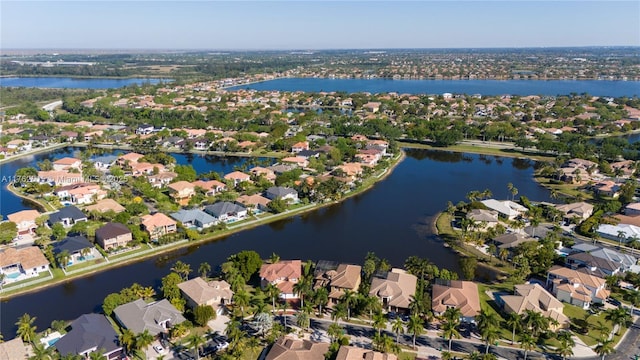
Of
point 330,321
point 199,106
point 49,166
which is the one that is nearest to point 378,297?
point 330,321

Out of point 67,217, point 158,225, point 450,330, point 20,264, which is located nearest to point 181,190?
point 158,225

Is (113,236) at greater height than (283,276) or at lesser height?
greater

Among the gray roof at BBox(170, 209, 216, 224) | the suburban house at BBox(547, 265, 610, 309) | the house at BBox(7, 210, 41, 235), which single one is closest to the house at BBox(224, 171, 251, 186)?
the gray roof at BBox(170, 209, 216, 224)

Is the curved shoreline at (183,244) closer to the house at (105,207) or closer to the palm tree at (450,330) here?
the house at (105,207)

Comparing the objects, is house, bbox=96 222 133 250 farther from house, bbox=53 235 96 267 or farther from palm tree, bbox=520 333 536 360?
palm tree, bbox=520 333 536 360

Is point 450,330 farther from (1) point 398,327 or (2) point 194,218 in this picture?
(2) point 194,218

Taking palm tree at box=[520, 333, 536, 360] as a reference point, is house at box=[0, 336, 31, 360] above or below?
below
